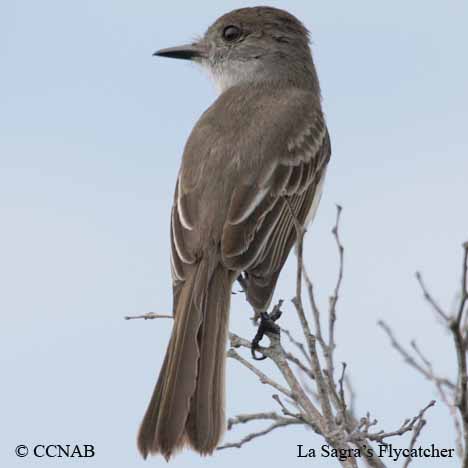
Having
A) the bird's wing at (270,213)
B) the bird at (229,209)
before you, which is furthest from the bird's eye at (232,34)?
the bird's wing at (270,213)

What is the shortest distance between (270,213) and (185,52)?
288cm

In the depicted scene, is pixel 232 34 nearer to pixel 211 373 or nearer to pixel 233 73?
pixel 233 73

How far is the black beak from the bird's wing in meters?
1.79

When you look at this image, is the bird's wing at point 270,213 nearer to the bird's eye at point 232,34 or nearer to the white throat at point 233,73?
the white throat at point 233,73

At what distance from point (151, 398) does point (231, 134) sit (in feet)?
7.69

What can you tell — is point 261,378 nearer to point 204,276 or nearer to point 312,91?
point 204,276

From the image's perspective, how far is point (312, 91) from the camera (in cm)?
920

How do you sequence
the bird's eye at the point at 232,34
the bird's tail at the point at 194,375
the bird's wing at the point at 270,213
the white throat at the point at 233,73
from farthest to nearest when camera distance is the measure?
the bird's eye at the point at 232,34, the white throat at the point at 233,73, the bird's wing at the point at 270,213, the bird's tail at the point at 194,375

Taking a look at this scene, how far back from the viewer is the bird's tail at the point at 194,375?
6016 millimetres

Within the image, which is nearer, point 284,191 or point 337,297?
point 337,297

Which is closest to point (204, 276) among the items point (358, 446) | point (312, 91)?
point (358, 446)

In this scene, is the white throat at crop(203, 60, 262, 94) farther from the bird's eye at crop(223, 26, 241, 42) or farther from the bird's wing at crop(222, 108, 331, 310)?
the bird's wing at crop(222, 108, 331, 310)

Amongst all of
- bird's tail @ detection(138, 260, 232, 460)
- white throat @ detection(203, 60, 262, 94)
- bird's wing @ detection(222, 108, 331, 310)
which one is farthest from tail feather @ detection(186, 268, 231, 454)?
white throat @ detection(203, 60, 262, 94)

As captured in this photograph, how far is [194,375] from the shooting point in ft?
21.0
